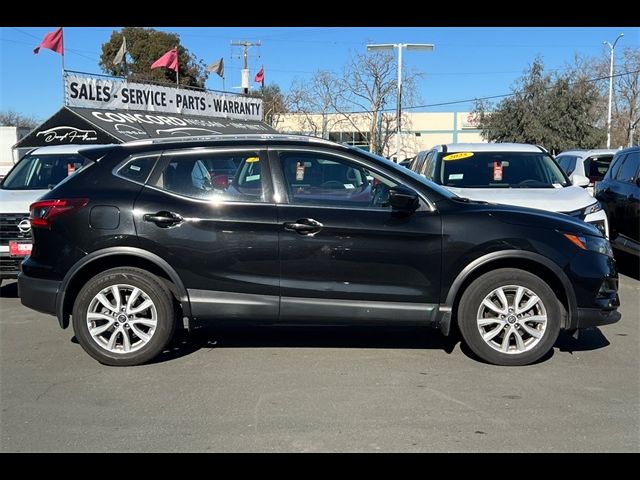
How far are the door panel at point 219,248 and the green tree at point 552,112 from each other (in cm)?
3240

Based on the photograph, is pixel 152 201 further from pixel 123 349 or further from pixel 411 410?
pixel 411 410

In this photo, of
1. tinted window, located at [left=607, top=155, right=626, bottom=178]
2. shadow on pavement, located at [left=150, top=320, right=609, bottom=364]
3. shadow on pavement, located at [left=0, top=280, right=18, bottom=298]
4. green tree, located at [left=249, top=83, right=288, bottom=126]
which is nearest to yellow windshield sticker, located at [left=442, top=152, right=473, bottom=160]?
tinted window, located at [left=607, top=155, right=626, bottom=178]

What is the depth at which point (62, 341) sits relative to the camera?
6.27m

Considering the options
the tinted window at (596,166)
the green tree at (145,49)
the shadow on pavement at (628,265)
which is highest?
the green tree at (145,49)

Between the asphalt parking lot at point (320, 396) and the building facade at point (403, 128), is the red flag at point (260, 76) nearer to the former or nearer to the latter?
the building facade at point (403, 128)

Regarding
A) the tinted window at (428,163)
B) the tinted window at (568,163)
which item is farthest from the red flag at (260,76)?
the tinted window at (428,163)

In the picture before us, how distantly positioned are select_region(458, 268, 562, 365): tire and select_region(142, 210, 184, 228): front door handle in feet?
8.23

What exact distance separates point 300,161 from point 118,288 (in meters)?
1.91

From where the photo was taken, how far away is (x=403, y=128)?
49.3m

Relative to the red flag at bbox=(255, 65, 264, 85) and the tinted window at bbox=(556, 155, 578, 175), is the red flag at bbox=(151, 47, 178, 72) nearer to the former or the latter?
the red flag at bbox=(255, 65, 264, 85)

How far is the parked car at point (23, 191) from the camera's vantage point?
7.83m

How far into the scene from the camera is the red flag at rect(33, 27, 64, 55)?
73.5ft

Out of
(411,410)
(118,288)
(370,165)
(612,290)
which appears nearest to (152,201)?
(118,288)

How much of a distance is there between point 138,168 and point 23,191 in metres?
3.95
